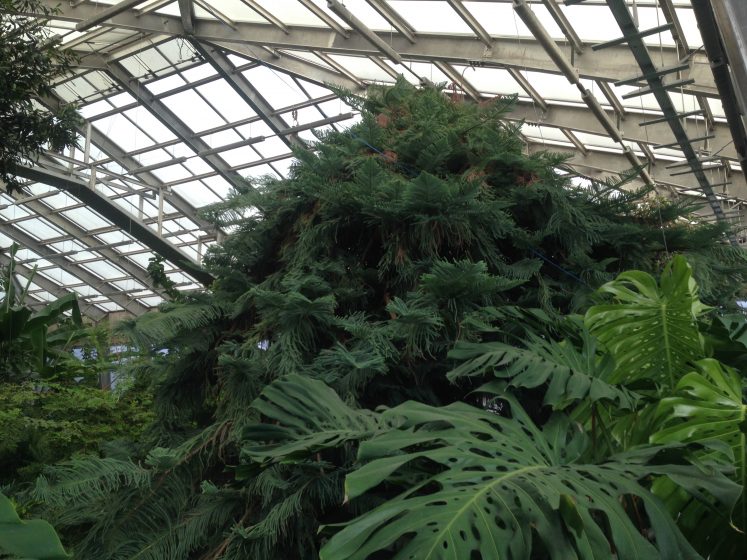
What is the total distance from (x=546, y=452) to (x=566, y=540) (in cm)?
37

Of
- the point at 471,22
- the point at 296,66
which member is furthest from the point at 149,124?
the point at 471,22

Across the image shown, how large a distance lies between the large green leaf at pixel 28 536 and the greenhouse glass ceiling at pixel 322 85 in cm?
161

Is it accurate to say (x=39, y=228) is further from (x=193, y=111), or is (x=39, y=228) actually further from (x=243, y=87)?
(x=243, y=87)

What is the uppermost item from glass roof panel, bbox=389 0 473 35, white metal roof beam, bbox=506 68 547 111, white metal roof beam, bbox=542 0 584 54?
glass roof panel, bbox=389 0 473 35

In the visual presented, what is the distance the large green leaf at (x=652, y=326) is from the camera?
1.63m

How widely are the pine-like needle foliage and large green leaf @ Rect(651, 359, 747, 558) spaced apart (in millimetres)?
408

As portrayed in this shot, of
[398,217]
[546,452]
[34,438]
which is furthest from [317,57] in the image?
[546,452]

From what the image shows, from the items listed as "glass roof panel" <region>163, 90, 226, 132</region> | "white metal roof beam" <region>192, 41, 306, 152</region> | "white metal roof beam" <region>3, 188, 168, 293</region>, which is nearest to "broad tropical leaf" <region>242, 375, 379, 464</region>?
"white metal roof beam" <region>192, 41, 306, 152</region>

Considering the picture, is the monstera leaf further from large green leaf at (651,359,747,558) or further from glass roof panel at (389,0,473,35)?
glass roof panel at (389,0,473,35)

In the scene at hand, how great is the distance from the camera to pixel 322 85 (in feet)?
19.0

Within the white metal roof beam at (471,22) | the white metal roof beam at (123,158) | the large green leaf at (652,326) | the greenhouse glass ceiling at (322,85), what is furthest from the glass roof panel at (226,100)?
the large green leaf at (652,326)

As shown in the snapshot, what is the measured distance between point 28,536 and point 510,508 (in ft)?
2.50

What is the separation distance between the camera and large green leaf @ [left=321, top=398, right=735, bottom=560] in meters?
1.01

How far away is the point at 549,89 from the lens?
8.81 m
